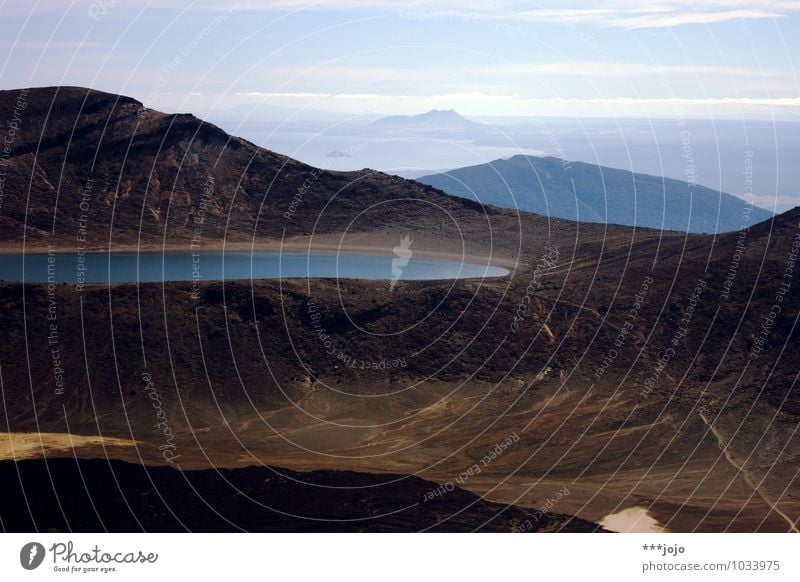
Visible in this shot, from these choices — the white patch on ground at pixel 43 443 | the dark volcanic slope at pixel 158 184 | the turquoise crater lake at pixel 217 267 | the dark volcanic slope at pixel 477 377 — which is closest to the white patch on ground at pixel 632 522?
the dark volcanic slope at pixel 477 377

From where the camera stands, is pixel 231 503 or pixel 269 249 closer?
pixel 231 503

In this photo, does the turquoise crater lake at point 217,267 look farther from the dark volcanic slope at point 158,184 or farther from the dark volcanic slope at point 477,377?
the dark volcanic slope at point 158,184

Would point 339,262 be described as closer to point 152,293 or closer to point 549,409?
point 152,293

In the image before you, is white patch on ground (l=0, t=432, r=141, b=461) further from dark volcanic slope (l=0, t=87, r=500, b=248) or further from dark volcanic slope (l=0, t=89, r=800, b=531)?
dark volcanic slope (l=0, t=87, r=500, b=248)

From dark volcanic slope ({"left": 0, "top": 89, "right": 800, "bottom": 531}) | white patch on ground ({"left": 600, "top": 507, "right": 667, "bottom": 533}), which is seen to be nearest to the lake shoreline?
dark volcanic slope ({"left": 0, "top": 89, "right": 800, "bottom": 531})

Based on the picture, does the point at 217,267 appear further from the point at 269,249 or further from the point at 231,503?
the point at 231,503

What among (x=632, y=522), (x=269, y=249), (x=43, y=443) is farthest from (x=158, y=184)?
(x=632, y=522)
